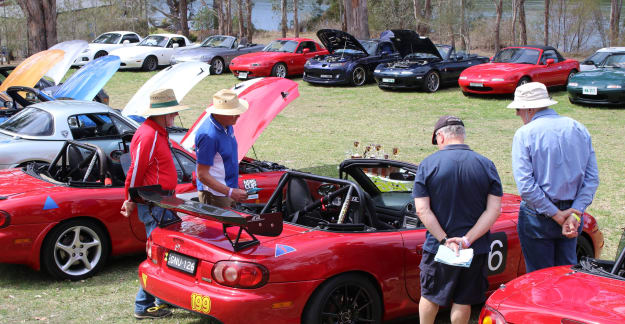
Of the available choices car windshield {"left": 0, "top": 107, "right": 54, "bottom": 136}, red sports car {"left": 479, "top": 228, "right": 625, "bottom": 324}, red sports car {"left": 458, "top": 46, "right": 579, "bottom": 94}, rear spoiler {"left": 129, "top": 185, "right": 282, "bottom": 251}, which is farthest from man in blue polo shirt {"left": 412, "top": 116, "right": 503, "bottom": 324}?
red sports car {"left": 458, "top": 46, "right": 579, "bottom": 94}

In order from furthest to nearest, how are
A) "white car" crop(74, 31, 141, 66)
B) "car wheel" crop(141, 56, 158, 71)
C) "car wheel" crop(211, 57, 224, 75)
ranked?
"white car" crop(74, 31, 141, 66) → "car wheel" crop(141, 56, 158, 71) → "car wheel" crop(211, 57, 224, 75)

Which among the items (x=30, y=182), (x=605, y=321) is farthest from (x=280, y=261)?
(x=30, y=182)

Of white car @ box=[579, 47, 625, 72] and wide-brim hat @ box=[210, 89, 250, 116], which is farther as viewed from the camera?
white car @ box=[579, 47, 625, 72]

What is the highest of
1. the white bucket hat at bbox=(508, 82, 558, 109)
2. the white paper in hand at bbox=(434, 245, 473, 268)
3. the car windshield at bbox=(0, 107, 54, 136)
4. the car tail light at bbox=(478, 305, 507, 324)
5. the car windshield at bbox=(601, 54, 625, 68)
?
the white bucket hat at bbox=(508, 82, 558, 109)

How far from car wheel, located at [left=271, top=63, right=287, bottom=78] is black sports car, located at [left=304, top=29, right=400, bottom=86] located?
1394 mm

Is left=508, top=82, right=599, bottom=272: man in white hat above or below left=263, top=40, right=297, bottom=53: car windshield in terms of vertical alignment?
below

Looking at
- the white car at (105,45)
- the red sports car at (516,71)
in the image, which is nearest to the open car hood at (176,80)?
the red sports car at (516,71)

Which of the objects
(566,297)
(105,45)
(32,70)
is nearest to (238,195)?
(566,297)

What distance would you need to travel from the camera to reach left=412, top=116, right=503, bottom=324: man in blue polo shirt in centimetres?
403

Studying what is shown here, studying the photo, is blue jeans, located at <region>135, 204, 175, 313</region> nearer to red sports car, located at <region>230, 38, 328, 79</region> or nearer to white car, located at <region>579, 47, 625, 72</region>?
white car, located at <region>579, 47, 625, 72</region>

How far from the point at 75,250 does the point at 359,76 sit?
1591 cm

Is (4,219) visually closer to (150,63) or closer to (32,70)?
(32,70)

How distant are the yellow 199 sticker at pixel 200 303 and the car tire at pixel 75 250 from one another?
2327mm

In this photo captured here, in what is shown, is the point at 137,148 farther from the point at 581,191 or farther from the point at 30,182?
the point at 581,191
